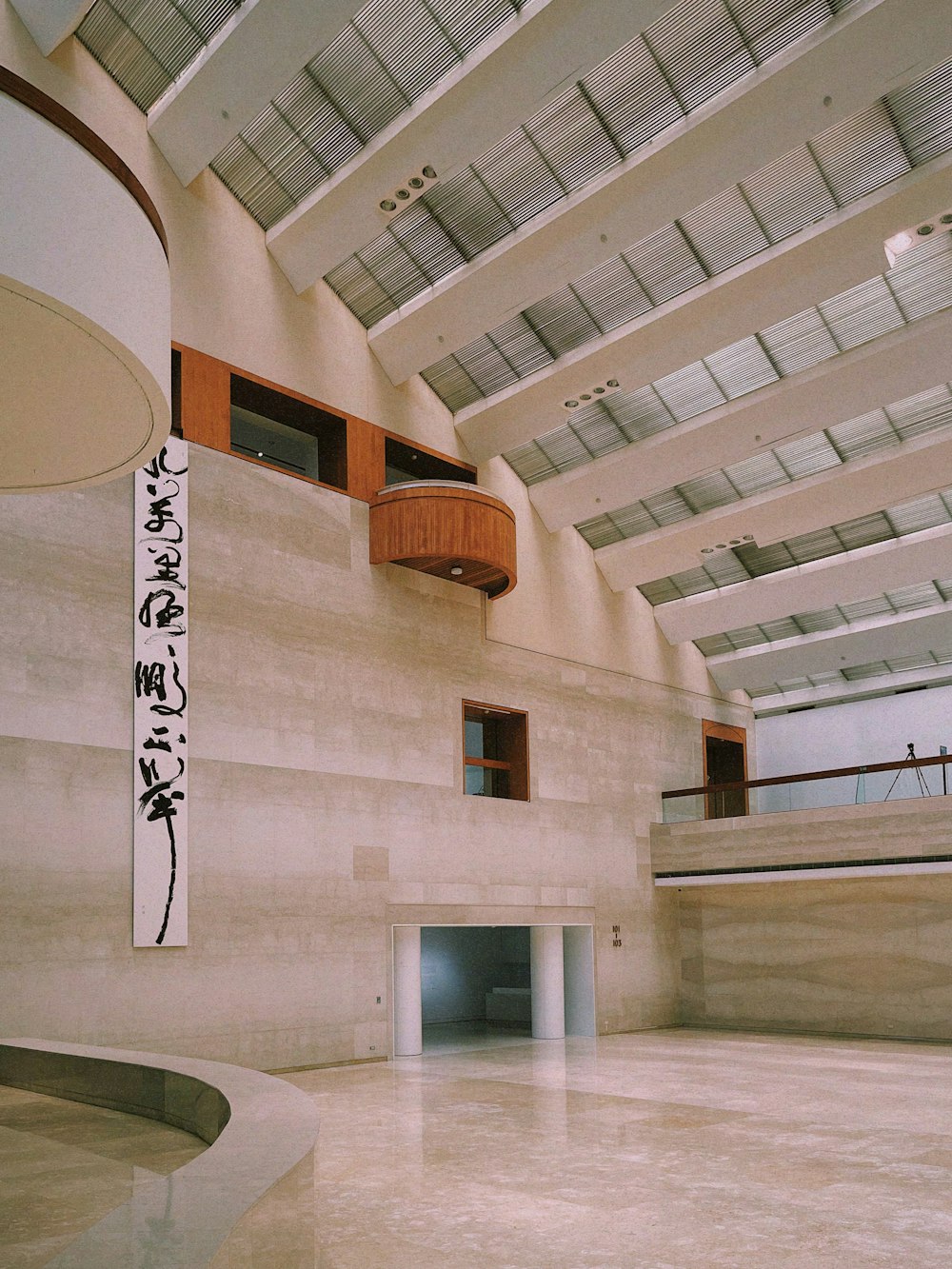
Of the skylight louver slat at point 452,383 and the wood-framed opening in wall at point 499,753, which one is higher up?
the skylight louver slat at point 452,383

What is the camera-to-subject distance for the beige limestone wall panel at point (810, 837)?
69.9ft

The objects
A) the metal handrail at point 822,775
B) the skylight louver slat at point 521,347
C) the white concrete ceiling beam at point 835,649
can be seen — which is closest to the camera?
the skylight louver slat at point 521,347

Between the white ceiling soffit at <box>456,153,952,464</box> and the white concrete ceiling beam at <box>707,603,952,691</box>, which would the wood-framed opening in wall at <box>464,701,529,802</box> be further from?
the white concrete ceiling beam at <box>707,603,952,691</box>

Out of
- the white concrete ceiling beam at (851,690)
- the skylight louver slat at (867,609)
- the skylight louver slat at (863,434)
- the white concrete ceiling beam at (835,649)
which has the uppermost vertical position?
the skylight louver slat at (863,434)

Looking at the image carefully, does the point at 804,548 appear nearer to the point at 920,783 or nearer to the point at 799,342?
the point at 920,783

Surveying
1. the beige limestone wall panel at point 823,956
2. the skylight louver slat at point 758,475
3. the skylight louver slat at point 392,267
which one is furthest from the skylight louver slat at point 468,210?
the beige limestone wall panel at point 823,956

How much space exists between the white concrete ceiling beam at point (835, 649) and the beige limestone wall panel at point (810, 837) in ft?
16.4

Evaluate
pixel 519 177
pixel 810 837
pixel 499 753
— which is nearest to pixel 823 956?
pixel 810 837

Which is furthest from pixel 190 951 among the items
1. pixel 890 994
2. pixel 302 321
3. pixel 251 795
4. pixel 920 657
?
pixel 920 657

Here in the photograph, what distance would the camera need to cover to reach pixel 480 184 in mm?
18109

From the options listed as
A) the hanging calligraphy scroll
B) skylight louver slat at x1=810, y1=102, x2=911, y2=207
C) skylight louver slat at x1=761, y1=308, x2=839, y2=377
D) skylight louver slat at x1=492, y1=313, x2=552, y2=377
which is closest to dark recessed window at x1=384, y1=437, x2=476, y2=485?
skylight louver slat at x1=492, y1=313, x2=552, y2=377

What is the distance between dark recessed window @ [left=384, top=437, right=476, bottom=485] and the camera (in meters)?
21.3

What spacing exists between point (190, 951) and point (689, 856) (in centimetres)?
1252

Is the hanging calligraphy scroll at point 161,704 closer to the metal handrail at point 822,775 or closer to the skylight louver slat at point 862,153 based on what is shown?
the skylight louver slat at point 862,153
